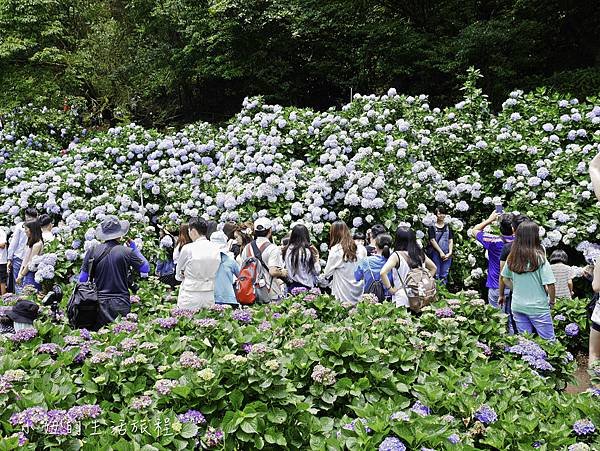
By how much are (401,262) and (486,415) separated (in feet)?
7.23

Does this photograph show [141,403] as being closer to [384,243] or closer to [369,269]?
[369,269]

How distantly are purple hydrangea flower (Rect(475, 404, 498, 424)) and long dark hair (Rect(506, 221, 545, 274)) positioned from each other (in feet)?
6.71

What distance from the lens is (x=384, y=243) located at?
4750 mm

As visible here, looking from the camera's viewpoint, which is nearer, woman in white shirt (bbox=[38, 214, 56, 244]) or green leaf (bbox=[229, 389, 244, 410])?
green leaf (bbox=[229, 389, 244, 410])

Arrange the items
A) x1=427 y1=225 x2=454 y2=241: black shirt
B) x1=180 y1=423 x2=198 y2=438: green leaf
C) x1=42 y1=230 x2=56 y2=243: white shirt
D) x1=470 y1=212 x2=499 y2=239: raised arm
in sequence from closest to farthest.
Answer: x1=180 y1=423 x2=198 y2=438: green leaf
x1=42 y1=230 x2=56 y2=243: white shirt
x1=470 y1=212 x2=499 y2=239: raised arm
x1=427 y1=225 x2=454 y2=241: black shirt

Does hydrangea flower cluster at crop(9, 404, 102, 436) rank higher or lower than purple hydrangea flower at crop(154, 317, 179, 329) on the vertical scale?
lower

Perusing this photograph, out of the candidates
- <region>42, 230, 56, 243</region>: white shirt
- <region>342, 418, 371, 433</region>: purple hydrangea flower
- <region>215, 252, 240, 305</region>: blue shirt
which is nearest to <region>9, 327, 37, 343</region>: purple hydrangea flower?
<region>215, 252, 240, 305</region>: blue shirt

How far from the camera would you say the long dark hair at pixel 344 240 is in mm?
4793

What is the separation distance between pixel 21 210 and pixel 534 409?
758 centimetres

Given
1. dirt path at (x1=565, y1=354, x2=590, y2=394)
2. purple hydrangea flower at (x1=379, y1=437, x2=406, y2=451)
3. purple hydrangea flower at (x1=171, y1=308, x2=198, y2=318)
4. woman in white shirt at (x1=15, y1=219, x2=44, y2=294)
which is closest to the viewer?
purple hydrangea flower at (x1=379, y1=437, x2=406, y2=451)

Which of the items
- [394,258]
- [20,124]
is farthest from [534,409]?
[20,124]

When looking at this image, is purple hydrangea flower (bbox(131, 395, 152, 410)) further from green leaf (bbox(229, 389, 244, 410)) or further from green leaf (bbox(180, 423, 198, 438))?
green leaf (bbox(229, 389, 244, 410))

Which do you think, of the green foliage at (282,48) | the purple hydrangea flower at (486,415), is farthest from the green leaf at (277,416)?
the green foliage at (282,48)

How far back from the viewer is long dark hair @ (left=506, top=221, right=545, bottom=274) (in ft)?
13.1
